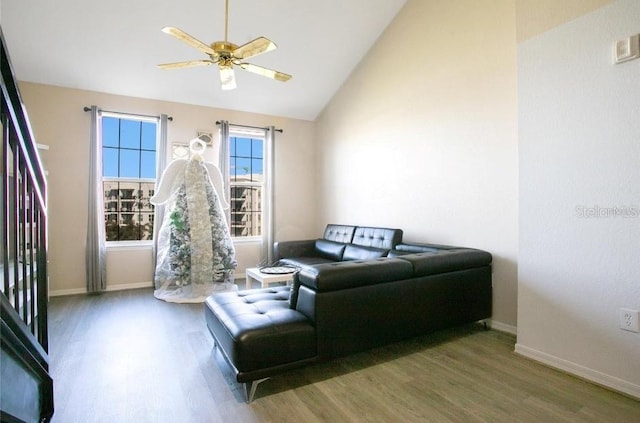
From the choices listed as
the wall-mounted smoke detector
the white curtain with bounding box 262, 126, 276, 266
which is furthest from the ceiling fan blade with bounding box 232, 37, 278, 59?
the white curtain with bounding box 262, 126, 276, 266

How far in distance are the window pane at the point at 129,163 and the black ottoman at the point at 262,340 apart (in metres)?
3.43

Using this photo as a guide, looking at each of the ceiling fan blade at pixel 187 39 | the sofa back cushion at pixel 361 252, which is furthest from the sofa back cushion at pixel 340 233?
the ceiling fan blade at pixel 187 39

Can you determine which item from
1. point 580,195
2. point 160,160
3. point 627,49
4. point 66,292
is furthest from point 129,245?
point 627,49

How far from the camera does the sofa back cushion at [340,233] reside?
15.4 ft

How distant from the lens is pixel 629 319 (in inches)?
77.5

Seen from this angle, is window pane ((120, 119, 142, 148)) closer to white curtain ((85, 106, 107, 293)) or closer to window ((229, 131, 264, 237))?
white curtain ((85, 106, 107, 293))

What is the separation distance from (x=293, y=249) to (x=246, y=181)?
1.53m

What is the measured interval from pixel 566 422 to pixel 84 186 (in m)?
5.31

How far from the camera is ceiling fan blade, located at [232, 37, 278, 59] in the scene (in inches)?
100

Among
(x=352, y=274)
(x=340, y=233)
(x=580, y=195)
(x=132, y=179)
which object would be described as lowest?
(x=352, y=274)

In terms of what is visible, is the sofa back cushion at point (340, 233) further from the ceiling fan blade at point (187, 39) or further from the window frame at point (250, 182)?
the ceiling fan blade at point (187, 39)

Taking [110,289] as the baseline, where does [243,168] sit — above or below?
above

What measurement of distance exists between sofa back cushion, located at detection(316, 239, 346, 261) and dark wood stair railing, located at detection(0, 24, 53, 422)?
127 inches

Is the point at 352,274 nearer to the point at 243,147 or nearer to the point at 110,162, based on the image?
the point at 243,147
